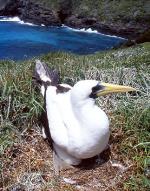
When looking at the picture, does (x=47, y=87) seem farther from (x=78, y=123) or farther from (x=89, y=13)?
(x=89, y=13)

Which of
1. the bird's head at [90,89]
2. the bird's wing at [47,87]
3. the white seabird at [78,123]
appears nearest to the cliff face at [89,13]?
the bird's wing at [47,87]

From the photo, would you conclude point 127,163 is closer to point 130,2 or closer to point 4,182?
point 4,182

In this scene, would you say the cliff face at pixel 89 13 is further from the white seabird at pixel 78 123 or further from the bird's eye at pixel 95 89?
the bird's eye at pixel 95 89

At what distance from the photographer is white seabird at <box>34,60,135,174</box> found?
596 centimetres

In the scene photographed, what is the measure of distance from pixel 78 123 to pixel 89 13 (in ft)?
217

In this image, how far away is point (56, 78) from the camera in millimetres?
7418

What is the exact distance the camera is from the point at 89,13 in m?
71.1

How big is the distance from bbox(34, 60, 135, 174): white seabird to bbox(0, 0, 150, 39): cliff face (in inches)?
2202

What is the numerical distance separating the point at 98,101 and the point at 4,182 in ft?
6.58

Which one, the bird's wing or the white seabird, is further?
the bird's wing

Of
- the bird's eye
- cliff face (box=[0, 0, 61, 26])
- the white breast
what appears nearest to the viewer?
the white breast

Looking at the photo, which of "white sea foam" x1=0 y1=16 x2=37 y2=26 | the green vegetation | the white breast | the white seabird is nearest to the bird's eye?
the white seabird

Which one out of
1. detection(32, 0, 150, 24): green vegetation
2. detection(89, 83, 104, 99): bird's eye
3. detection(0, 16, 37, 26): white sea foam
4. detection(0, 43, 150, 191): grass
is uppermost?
detection(89, 83, 104, 99): bird's eye

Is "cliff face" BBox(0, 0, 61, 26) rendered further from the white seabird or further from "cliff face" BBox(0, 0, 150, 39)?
the white seabird
